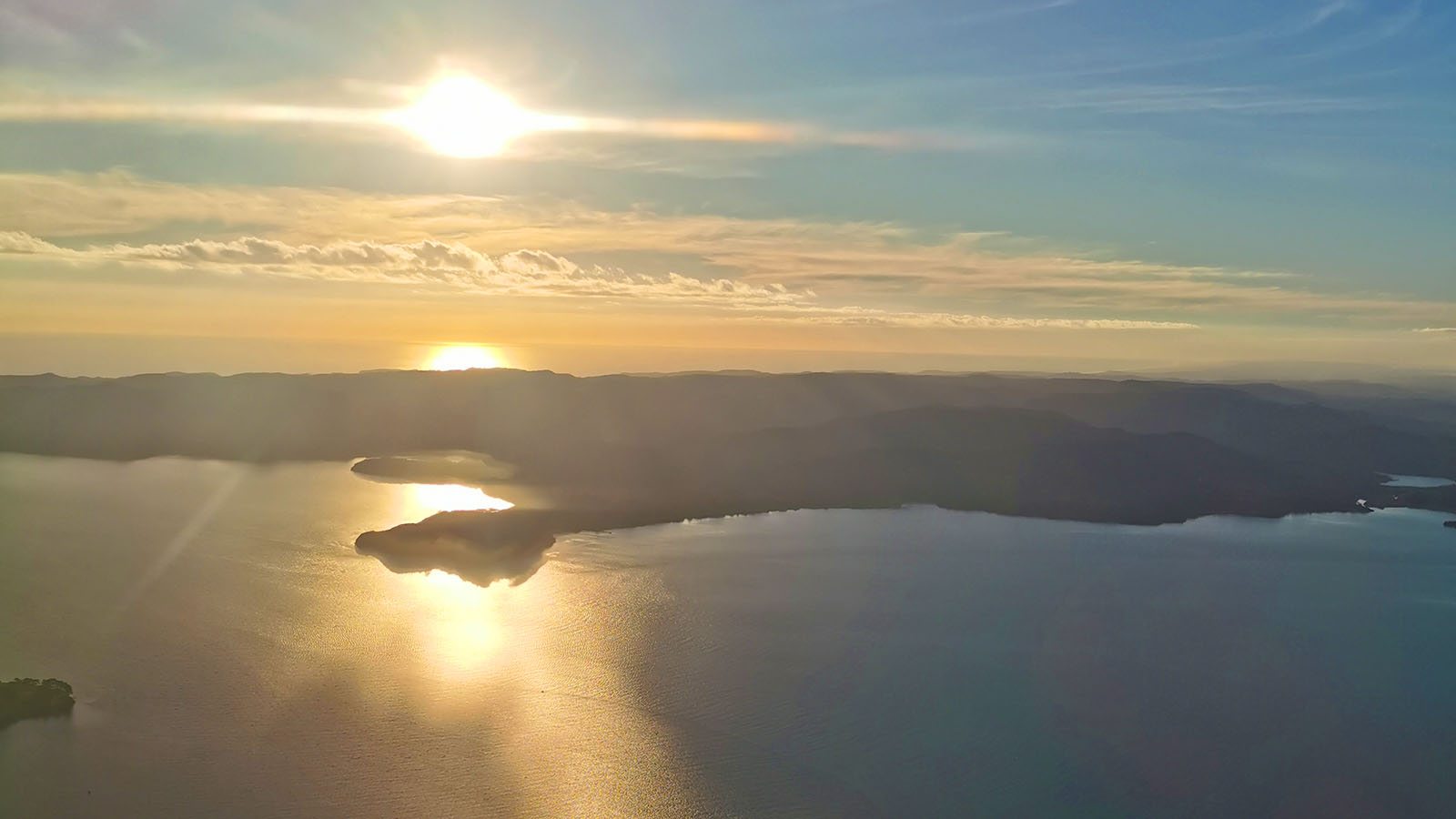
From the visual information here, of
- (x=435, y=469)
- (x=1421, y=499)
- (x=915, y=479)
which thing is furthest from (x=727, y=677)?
(x=1421, y=499)

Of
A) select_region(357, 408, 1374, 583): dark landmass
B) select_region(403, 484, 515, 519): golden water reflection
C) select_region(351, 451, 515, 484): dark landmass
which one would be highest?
select_region(357, 408, 1374, 583): dark landmass

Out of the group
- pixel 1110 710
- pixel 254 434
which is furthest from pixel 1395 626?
pixel 254 434

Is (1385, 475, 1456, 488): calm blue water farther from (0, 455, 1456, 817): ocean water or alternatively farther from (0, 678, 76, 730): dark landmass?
(0, 678, 76, 730): dark landmass

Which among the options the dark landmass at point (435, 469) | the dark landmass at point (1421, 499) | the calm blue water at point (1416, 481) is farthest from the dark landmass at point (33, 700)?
the calm blue water at point (1416, 481)

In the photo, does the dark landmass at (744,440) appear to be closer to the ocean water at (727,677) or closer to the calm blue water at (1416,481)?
the calm blue water at (1416,481)

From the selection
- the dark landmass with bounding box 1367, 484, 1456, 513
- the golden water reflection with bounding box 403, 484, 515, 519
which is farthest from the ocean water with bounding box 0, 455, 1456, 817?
the dark landmass with bounding box 1367, 484, 1456, 513

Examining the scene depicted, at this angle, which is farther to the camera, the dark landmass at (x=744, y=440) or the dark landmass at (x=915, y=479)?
the dark landmass at (x=744, y=440)
